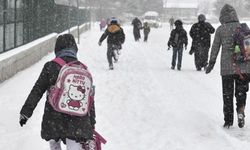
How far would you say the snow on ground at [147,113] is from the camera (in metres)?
7.53

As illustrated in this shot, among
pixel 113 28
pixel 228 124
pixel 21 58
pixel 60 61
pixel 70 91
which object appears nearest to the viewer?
pixel 70 91

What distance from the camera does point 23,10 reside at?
16.8m

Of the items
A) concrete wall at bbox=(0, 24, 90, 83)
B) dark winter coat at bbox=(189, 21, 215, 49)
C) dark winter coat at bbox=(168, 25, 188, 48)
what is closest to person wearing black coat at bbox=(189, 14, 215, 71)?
dark winter coat at bbox=(189, 21, 215, 49)

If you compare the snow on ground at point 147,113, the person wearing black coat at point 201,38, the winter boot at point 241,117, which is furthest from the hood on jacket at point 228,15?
the person wearing black coat at point 201,38

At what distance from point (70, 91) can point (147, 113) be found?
5263mm

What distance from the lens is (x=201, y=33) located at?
16547mm

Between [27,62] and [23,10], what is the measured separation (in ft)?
6.43

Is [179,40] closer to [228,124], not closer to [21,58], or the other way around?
[21,58]

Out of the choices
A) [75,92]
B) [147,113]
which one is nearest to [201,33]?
[147,113]

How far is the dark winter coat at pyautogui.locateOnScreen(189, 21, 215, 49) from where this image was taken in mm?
16484

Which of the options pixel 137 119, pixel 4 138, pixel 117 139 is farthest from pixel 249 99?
pixel 4 138

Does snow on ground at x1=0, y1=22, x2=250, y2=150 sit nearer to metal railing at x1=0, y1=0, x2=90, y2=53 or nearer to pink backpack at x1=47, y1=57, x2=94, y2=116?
Result: metal railing at x1=0, y1=0, x2=90, y2=53

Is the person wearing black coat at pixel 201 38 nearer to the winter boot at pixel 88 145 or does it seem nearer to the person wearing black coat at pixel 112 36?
the person wearing black coat at pixel 112 36

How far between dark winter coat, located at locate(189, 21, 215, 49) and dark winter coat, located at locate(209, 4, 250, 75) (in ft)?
26.6
